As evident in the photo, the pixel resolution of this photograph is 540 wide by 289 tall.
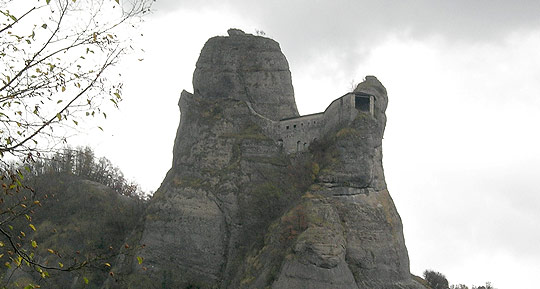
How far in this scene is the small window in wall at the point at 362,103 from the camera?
128ft

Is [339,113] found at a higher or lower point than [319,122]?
lower

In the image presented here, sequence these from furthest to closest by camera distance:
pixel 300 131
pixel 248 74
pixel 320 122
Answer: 1. pixel 248 74
2. pixel 300 131
3. pixel 320 122

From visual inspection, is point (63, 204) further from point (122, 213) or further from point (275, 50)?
point (275, 50)

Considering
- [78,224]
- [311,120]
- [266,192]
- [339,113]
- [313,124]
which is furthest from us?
[78,224]

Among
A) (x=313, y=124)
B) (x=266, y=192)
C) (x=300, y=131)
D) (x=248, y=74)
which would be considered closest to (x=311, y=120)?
(x=313, y=124)

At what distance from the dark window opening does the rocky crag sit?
0.25 feet

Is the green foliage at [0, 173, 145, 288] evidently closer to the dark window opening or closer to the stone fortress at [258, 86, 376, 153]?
the stone fortress at [258, 86, 376, 153]

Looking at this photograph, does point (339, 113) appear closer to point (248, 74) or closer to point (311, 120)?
point (311, 120)

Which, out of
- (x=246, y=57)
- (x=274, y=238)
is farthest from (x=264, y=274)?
(x=246, y=57)

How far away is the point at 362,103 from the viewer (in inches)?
1540

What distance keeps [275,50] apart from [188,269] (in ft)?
71.3

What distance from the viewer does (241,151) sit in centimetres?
4259

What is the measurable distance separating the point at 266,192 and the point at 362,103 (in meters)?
10.1

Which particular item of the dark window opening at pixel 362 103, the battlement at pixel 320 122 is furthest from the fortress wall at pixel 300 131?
the dark window opening at pixel 362 103
